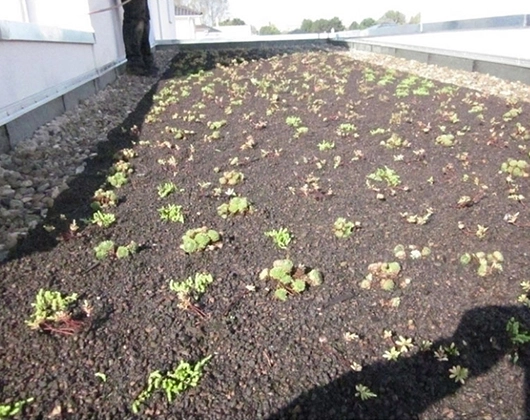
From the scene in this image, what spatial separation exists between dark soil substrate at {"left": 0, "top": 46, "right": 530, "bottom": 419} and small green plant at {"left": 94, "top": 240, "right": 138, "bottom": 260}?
5 cm

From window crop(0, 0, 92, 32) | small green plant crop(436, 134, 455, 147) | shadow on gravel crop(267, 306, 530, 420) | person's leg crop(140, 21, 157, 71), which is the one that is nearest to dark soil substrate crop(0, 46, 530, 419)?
shadow on gravel crop(267, 306, 530, 420)

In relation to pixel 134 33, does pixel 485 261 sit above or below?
below

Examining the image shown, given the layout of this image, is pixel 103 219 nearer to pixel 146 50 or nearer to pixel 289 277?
pixel 289 277

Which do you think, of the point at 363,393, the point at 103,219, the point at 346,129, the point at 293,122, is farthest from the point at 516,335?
the point at 293,122

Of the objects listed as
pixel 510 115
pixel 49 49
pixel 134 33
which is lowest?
pixel 510 115

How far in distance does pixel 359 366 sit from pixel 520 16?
933 centimetres

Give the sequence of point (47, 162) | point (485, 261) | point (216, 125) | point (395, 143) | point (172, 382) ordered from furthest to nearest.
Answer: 1. point (216, 125)
2. point (395, 143)
3. point (47, 162)
4. point (485, 261)
5. point (172, 382)

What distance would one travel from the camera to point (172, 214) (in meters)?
3.38

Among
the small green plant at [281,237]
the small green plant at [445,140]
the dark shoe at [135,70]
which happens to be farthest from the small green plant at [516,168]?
the dark shoe at [135,70]

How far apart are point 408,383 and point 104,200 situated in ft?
8.96

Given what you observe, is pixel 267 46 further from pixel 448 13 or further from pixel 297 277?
pixel 297 277

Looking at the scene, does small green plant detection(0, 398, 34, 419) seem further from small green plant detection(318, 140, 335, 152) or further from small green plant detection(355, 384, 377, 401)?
small green plant detection(318, 140, 335, 152)

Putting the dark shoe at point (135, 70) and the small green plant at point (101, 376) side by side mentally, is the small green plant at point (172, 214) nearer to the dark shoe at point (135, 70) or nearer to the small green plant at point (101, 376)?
the small green plant at point (101, 376)

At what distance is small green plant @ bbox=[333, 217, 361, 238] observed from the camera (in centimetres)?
311
